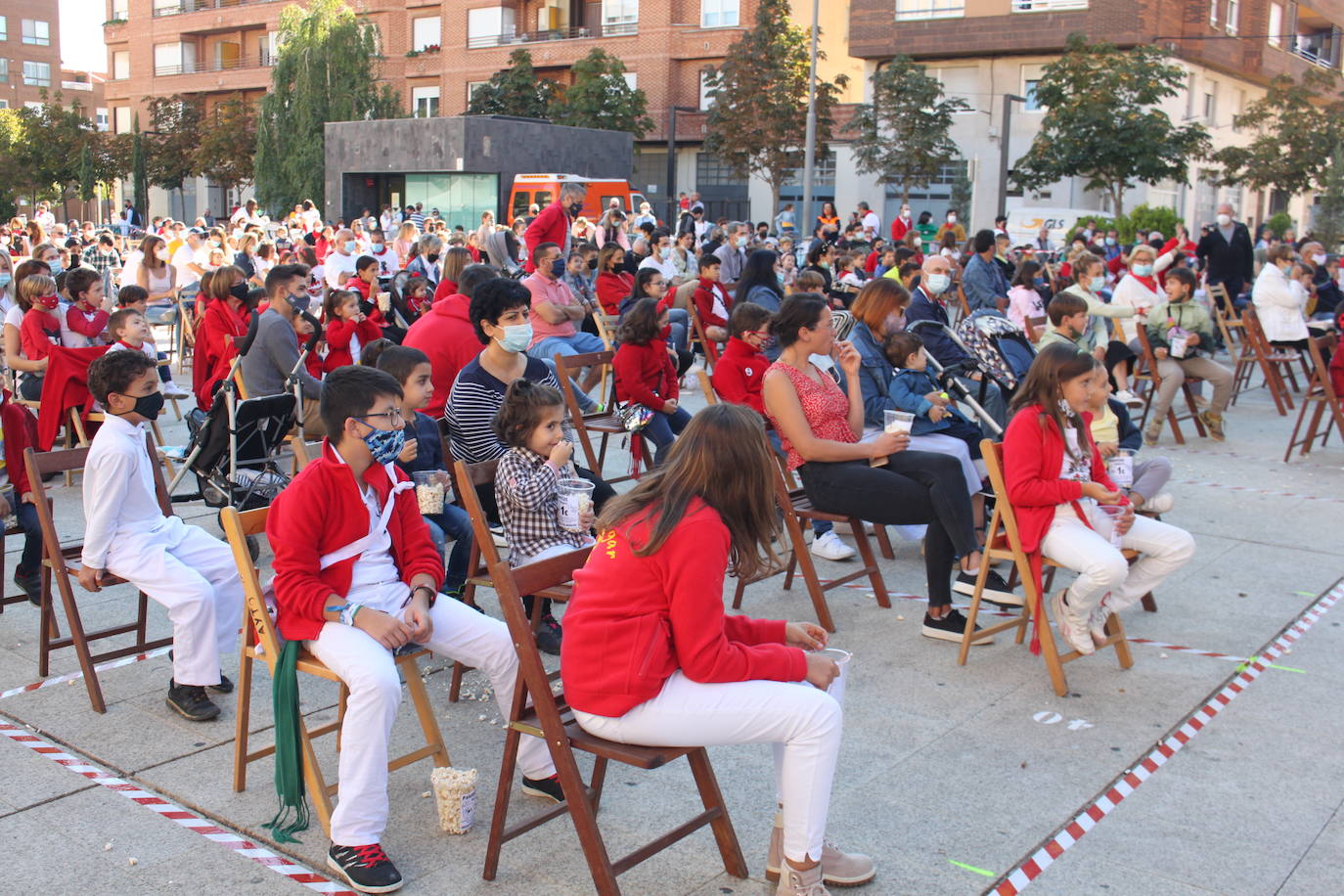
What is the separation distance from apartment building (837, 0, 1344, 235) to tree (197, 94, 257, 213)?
24.4 metres

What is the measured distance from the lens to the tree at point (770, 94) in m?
37.6

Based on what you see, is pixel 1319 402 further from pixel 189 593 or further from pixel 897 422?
pixel 189 593

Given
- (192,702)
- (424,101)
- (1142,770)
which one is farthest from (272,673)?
(424,101)

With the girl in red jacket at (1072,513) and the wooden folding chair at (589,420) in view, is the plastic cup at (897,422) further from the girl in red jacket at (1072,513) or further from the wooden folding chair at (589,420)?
the wooden folding chair at (589,420)

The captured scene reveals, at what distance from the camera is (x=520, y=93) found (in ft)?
151

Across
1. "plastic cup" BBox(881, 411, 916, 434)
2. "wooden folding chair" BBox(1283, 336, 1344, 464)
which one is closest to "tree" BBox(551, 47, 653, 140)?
"wooden folding chair" BBox(1283, 336, 1344, 464)

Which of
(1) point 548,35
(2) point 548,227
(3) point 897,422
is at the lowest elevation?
(3) point 897,422

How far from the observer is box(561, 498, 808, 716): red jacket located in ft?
9.86

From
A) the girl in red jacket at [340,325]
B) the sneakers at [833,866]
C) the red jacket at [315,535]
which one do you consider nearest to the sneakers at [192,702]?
the red jacket at [315,535]

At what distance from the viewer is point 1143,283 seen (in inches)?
420

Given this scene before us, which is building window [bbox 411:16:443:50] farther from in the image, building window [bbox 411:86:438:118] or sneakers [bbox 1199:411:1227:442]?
sneakers [bbox 1199:411:1227:442]

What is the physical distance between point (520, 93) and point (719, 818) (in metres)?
45.5

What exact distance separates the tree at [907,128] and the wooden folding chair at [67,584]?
31047mm

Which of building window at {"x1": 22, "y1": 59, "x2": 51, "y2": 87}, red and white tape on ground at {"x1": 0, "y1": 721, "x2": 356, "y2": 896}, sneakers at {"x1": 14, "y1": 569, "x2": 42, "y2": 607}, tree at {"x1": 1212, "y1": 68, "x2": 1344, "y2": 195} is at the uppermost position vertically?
building window at {"x1": 22, "y1": 59, "x2": 51, "y2": 87}
